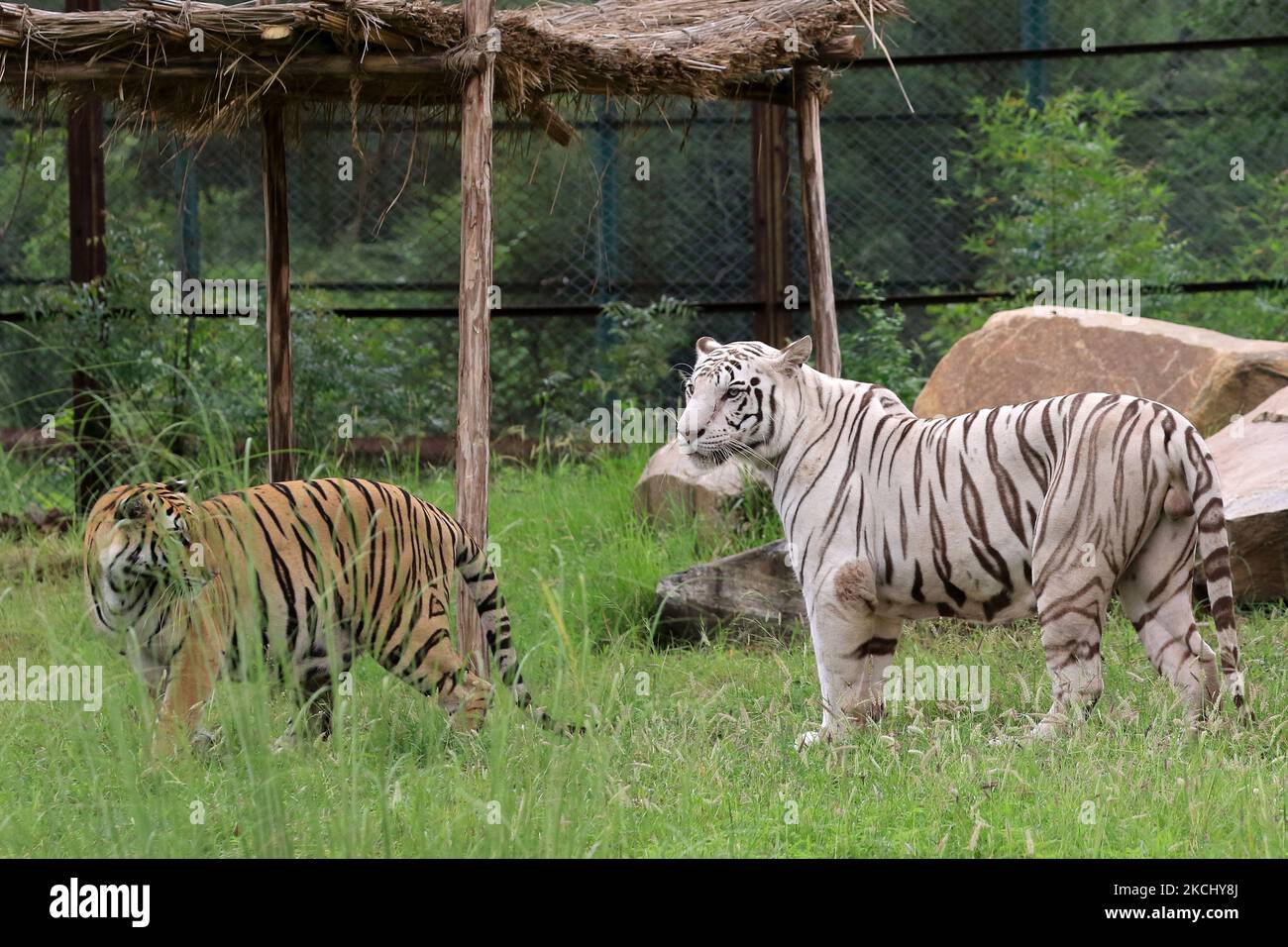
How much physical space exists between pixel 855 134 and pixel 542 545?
4.50 m

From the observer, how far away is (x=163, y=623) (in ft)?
15.5

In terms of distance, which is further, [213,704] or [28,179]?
[28,179]

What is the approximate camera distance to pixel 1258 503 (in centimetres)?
618

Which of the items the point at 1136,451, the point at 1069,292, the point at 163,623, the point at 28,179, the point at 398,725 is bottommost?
the point at 398,725

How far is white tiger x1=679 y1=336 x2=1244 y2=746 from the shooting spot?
184 inches

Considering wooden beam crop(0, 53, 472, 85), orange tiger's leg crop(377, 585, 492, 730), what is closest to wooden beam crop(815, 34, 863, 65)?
wooden beam crop(0, 53, 472, 85)

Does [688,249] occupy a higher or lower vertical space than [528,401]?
higher

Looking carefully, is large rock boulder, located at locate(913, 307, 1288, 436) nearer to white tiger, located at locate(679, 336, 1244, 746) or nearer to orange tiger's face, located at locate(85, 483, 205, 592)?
white tiger, located at locate(679, 336, 1244, 746)

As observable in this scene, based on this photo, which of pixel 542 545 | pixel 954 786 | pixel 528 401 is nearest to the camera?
pixel 954 786

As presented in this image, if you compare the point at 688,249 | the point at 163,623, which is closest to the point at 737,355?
the point at 163,623

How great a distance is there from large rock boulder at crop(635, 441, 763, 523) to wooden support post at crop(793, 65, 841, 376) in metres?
0.73

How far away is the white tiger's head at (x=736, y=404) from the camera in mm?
5188

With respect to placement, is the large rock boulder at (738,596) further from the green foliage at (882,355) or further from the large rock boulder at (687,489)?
the green foliage at (882,355)
